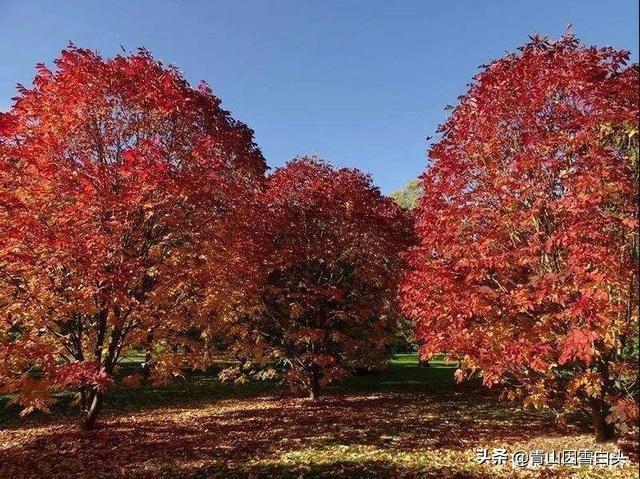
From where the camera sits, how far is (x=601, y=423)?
9.59 m

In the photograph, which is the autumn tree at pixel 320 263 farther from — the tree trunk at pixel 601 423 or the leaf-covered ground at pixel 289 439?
the tree trunk at pixel 601 423

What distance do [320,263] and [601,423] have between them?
9.99 m

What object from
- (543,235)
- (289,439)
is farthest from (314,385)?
(543,235)

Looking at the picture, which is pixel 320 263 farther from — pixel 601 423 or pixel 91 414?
pixel 601 423

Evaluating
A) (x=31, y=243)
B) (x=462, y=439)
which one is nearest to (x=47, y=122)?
(x=31, y=243)

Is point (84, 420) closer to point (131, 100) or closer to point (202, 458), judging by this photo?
point (202, 458)

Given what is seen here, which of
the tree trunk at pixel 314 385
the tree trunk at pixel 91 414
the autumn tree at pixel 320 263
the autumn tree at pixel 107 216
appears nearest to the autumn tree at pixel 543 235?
the autumn tree at pixel 107 216

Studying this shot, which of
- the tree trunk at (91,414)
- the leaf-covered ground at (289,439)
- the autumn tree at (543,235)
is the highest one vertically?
the autumn tree at (543,235)

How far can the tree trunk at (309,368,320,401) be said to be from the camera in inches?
693

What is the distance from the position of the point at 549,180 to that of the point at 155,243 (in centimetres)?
902

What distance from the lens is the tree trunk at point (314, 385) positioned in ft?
57.8

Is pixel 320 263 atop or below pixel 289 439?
atop

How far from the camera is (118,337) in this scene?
12.0m

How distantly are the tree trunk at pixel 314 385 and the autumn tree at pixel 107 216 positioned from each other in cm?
585
